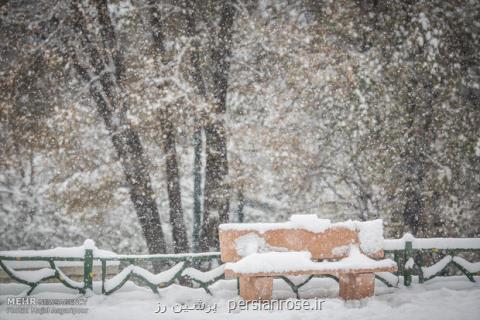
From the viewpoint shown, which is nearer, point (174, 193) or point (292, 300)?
point (292, 300)

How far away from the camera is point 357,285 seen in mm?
5441

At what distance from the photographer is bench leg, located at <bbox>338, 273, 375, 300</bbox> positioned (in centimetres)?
545

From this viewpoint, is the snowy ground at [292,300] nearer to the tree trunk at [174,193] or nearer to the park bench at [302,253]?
the park bench at [302,253]

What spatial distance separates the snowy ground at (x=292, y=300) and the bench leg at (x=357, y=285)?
10cm

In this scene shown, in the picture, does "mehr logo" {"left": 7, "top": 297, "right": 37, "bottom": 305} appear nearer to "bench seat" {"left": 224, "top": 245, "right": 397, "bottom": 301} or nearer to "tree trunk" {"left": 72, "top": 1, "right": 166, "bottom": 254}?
"bench seat" {"left": 224, "top": 245, "right": 397, "bottom": 301}

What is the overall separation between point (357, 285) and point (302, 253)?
82 centimetres

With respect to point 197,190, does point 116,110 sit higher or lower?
higher

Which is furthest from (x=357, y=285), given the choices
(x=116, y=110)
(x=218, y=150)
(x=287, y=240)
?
(x=116, y=110)

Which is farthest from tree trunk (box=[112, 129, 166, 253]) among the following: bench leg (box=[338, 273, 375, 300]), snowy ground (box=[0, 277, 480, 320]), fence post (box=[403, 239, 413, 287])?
fence post (box=[403, 239, 413, 287])

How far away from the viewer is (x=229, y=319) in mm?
4973

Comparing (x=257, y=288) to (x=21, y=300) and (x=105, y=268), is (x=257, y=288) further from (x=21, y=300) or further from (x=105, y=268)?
(x=21, y=300)

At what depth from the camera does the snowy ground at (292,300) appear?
505cm

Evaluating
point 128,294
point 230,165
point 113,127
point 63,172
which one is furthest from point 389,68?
point 63,172

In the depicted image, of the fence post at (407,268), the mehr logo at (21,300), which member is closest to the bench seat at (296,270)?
the fence post at (407,268)
